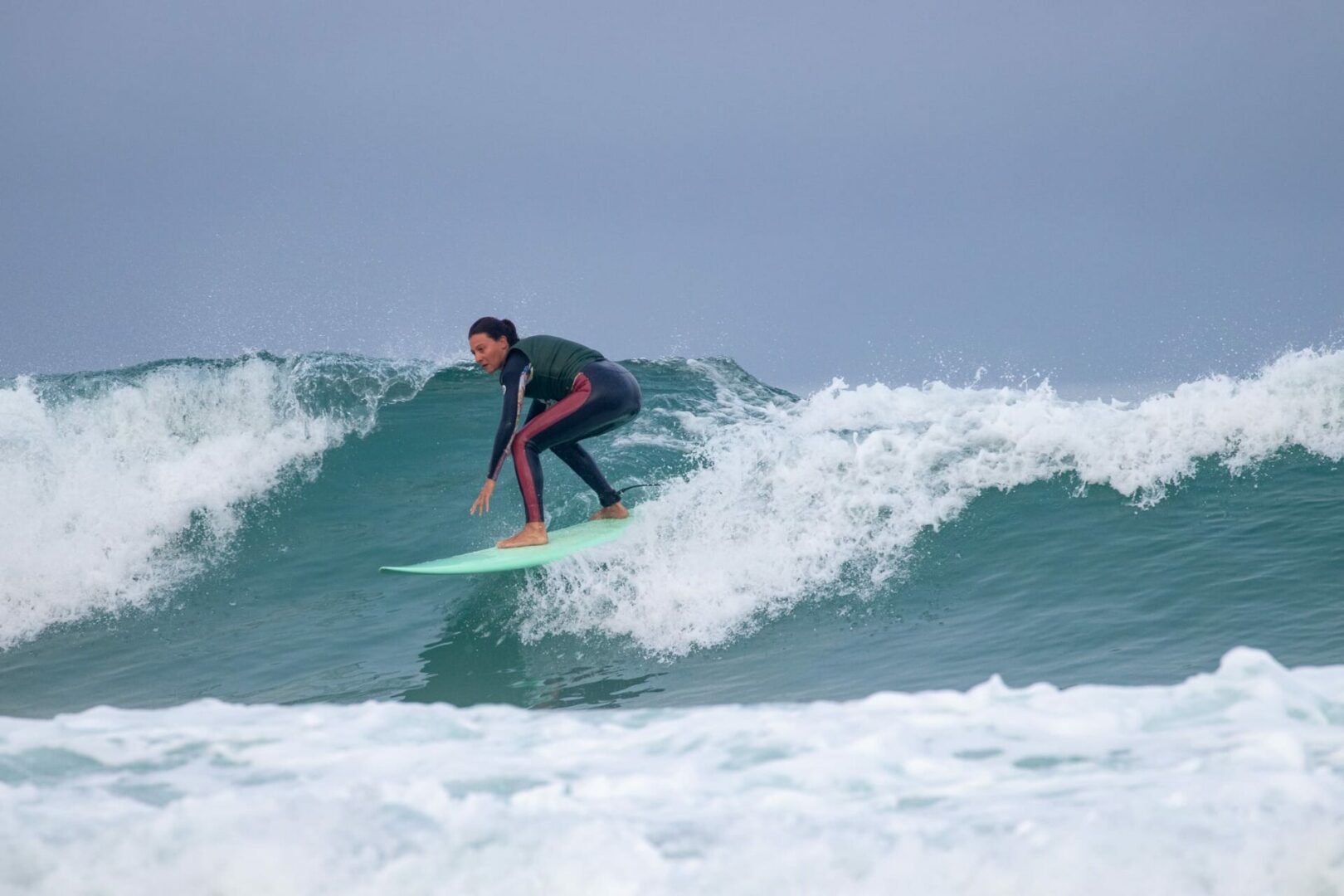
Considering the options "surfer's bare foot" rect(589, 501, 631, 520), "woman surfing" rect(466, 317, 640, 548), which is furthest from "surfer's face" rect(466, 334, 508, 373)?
A: "surfer's bare foot" rect(589, 501, 631, 520)

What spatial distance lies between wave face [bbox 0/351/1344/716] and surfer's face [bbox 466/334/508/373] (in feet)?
4.57

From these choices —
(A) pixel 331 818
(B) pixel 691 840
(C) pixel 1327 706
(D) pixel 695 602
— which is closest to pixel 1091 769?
(C) pixel 1327 706

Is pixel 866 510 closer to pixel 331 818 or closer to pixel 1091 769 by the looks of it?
pixel 1091 769

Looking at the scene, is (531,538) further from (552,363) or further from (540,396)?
(552,363)

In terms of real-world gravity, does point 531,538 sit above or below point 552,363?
below

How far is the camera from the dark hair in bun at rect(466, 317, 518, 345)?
6.99 meters

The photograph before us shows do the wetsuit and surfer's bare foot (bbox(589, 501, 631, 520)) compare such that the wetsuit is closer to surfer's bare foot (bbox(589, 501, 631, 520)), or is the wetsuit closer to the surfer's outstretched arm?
the surfer's outstretched arm

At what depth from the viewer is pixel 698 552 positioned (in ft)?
23.8

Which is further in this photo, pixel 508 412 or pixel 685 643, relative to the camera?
pixel 508 412

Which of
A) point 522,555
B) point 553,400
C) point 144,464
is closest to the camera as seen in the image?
Result: point 522,555

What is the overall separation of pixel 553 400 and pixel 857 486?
7.50 feet

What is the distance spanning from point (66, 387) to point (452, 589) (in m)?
6.99

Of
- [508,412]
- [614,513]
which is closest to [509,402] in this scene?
[508,412]

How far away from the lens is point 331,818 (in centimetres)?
282
